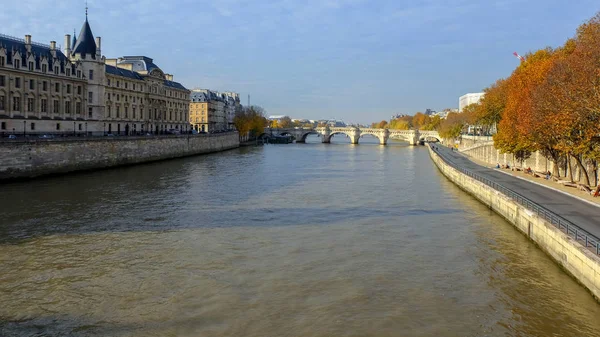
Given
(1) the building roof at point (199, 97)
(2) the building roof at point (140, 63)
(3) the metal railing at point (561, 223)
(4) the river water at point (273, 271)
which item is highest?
(2) the building roof at point (140, 63)

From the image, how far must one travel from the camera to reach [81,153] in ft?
142

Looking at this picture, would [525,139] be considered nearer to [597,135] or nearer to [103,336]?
[597,135]

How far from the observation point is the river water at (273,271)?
11.9 meters

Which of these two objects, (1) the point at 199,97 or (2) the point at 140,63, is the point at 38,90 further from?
(1) the point at 199,97

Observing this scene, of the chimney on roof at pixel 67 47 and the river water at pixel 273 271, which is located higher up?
the chimney on roof at pixel 67 47

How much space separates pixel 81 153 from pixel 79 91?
51.7ft

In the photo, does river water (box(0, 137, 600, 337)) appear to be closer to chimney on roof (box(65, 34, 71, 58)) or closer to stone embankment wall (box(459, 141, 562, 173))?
stone embankment wall (box(459, 141, 562, 173))

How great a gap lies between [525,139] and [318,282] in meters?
25.4

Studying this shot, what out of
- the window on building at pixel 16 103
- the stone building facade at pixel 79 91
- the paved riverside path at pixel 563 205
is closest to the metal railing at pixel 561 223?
the paved riverside path at pixel 563 205

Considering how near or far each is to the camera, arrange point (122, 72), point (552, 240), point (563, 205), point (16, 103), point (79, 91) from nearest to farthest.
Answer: point (552, 240) < point (563, 205) < point (16, 103) < point (79, 91) < point (122, 72)

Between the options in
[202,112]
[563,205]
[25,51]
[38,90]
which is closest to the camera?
[563,205]

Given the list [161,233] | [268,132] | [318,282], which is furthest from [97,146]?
[268,132]

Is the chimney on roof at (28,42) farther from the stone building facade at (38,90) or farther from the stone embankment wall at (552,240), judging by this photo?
the stone embankment wall at (552,240)

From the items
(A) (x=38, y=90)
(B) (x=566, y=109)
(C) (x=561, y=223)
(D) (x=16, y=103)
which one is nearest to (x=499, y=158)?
(B) (x=566, y=109)
